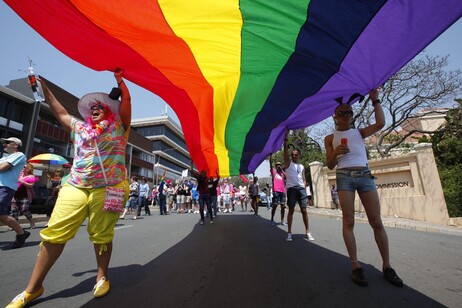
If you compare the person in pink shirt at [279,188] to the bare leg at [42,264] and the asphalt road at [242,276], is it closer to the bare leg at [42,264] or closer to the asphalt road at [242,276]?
the asphalt road at [242,276]

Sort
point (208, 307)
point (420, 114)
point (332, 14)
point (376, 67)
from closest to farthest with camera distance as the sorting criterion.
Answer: point (208, 307) < point (332, 14) < point (376, 67) < point (420, 114)

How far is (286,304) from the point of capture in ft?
6.69

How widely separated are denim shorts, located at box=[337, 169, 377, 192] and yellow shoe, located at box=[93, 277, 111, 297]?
2579 millimetres

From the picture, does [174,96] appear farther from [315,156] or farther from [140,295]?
[315,156]

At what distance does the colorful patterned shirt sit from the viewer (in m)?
2.29

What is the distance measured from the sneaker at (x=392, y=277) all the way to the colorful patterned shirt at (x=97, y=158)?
2853 millimetres

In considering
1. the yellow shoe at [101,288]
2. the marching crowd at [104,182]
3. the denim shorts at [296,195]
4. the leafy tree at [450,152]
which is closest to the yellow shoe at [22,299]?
the marching crowd at [104,182]

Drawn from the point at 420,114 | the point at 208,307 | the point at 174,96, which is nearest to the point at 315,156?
the point at 420,114

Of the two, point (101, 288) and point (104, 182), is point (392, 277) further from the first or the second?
point (104, 182)

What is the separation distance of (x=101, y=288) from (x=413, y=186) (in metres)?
12.9

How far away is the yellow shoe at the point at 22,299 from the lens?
1949 mm

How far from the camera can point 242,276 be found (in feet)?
9.06

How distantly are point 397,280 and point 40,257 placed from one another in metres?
3.25

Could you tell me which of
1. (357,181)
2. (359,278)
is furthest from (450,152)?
(359,278)
